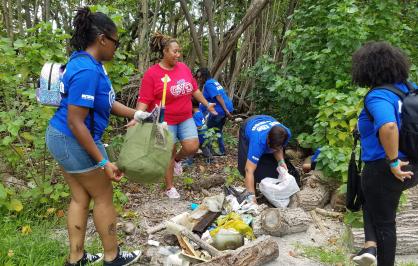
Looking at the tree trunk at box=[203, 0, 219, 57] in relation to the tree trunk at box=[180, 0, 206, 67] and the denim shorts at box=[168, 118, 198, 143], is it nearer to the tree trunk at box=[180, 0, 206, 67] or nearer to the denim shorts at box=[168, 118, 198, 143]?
the tree trunk at box=[180, 0, 206, 67]

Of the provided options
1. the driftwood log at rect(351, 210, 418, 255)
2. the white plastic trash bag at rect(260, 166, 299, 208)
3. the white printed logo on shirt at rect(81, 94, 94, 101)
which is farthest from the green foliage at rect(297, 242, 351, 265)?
the white printed logo on shirt at rect(81, 94, 94, 101)

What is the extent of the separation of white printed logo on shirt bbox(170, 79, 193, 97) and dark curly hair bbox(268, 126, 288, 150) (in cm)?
101

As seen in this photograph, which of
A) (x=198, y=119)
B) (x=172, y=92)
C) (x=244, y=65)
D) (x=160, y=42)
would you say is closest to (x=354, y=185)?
(x=172, y=92)

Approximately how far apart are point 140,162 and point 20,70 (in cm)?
189

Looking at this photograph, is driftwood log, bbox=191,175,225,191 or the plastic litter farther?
driftwood log, bbox=191,175,225,191

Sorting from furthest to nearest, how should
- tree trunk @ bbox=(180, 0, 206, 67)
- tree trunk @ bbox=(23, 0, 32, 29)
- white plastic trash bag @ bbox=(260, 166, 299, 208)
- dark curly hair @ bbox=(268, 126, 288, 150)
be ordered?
tree trunk @ bbox=(23, 0, 32, 29) < tree trunk @ bbox=(180, 0, 206, 67) < white plastic trash bag @ bbox=(260, 166, 299, 208) < dark curly hair @ bbox=(268, 126, 288, 150)

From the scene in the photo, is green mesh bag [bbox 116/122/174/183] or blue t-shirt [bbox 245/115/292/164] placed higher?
green mesh bag [bbox 116/122/174/183]

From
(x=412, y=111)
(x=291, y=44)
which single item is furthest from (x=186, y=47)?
(x=412, y=111)

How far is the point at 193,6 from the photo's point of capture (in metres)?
9.61

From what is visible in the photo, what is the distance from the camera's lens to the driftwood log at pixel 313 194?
178 inches

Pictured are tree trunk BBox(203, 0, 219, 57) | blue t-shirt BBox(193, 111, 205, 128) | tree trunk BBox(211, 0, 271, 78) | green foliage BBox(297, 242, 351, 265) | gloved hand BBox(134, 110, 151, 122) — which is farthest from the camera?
tree trunk BBox(203, 0, 219, 57)

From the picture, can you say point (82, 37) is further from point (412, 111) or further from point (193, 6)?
point (193, 6)

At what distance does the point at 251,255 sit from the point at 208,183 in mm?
2075

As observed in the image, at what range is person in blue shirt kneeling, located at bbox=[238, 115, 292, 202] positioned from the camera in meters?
4.26
